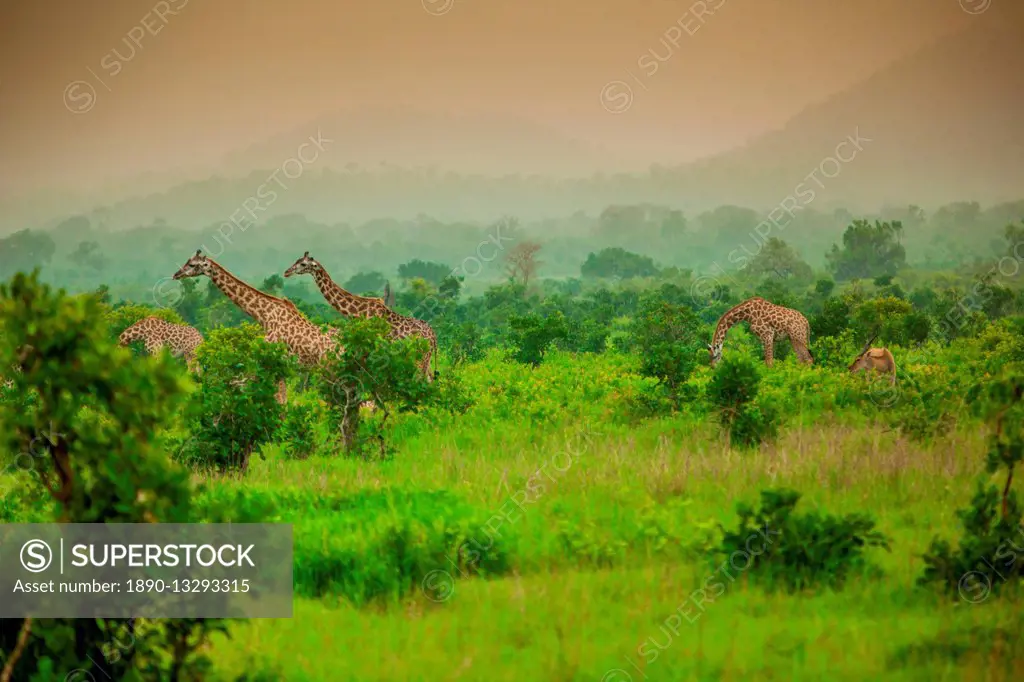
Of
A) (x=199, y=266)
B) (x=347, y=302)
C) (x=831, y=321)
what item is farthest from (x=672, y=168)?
(x=199, y=266)

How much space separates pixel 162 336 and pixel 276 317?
580 cm

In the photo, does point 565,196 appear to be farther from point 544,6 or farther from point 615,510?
point 615,510

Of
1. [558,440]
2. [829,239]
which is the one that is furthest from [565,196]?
[558,440]

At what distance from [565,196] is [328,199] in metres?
35.9

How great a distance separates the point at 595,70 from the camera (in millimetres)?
119500

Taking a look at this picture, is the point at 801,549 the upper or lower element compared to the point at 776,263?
lower

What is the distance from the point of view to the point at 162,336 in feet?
68.5

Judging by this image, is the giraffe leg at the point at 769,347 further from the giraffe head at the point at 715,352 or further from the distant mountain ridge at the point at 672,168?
the distant mountain ridge at the point at 672,168

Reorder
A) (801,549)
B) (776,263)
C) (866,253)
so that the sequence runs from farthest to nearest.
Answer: (866,253), (776,263), (801,549)

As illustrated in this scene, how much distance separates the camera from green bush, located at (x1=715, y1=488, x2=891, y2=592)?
260 inches

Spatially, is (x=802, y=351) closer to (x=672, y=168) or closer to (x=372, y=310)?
(x=372, y=310)

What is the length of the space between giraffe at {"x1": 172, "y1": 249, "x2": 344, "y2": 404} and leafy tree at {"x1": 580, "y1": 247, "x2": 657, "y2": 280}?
183 feet

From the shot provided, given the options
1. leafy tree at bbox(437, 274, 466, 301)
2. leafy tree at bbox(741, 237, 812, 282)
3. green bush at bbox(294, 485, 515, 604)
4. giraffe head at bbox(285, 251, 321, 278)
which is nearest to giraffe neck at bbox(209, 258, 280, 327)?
giraffe head at bbox(285, 251, 321, 278)

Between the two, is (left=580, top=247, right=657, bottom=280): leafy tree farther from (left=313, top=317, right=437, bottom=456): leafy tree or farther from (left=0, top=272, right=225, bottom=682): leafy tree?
(left=0, top=272, right=225, bottom=682): leafy tree
